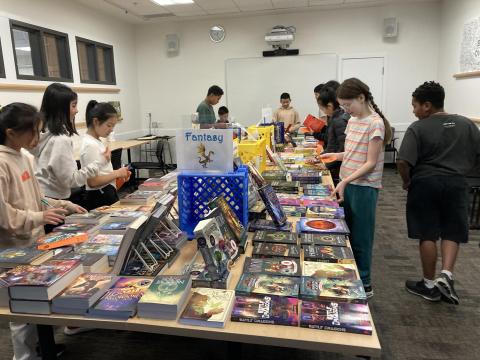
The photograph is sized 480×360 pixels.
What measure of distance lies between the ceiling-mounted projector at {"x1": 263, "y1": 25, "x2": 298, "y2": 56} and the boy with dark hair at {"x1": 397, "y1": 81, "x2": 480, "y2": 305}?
4893 millimetres

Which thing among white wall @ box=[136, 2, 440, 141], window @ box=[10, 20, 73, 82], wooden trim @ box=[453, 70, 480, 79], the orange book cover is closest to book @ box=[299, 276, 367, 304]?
the orange book cover

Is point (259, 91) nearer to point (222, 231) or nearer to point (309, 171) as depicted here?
point (309, 171)

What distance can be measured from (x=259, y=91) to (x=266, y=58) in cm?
66

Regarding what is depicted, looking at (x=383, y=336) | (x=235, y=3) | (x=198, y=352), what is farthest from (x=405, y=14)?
(x=198, y=352)

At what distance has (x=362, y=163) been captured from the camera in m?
2.24

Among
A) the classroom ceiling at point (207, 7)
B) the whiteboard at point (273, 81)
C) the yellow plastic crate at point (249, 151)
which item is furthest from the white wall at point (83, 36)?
the yellow plastic crate at point (249, 151)

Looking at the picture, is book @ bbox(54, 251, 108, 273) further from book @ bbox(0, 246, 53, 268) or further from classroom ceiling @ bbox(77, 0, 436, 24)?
classroom ceiling @ bbox(77, 0, 436, 24)

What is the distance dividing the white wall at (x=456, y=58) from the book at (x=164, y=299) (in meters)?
5.34

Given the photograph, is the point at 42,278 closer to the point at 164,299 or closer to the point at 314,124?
the point at 164,299

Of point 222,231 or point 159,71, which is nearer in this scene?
point 222,231

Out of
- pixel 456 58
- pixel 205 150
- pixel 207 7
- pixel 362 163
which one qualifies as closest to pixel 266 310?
pixel 205 150

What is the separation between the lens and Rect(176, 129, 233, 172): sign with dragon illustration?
155cm

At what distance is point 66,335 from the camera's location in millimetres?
2242

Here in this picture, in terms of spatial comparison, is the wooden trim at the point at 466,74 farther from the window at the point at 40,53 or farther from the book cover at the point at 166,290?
the window at the point at 40,53
